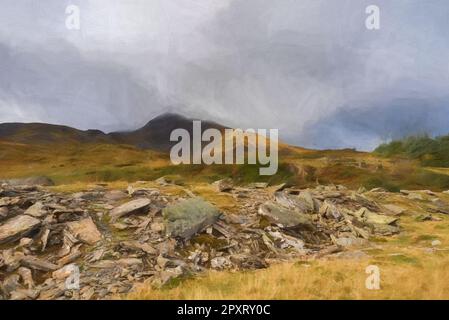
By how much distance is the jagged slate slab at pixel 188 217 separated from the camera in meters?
20.1

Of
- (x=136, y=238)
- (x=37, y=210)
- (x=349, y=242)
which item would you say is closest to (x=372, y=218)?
(x=349, y=242)

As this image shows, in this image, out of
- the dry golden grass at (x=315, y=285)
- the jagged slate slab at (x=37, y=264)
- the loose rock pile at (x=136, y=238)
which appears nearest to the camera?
the dry golden grass at (x=315, y=285)

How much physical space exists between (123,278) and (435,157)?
109 m

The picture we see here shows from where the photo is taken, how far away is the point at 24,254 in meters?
16.9

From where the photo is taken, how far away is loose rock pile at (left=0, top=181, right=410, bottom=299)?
14984 millimetres

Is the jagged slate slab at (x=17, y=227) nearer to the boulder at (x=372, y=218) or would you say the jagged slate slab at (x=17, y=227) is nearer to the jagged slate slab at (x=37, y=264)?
the jagged slate slab at (x=37, y=264)

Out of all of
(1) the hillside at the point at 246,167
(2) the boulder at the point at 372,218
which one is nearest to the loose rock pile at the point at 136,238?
(2) the boulder at the point at 372,218

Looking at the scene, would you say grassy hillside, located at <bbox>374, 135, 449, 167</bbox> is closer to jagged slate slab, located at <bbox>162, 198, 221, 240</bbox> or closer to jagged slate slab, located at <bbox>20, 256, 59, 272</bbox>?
jagged slate slab, located at <bbox>162, 198, 221, 240</bbox>

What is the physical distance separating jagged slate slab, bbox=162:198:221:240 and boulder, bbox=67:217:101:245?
3586 millimetres

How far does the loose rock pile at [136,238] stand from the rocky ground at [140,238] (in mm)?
45

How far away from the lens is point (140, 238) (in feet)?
63.9

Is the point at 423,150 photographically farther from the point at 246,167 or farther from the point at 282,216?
the point at 282,216

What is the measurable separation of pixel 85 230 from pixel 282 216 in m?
11.8
